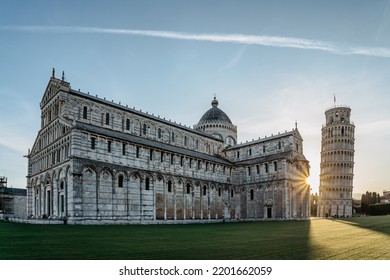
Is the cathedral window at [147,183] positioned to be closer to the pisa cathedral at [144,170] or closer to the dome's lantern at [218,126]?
the pisa cathedral at [144,170]

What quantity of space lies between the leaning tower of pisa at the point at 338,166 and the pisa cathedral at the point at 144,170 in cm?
3826

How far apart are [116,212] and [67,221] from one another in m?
5.99

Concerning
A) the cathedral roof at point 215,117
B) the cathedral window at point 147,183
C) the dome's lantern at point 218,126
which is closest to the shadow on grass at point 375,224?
the cathedral window at point 147,183

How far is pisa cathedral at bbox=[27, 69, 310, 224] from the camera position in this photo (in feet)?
130

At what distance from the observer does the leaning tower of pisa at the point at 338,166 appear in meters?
95.8

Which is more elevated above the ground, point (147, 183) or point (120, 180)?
point (120, 180)

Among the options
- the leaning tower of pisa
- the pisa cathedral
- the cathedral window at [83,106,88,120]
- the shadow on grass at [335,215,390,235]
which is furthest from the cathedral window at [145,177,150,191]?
the leaning tower of pisa

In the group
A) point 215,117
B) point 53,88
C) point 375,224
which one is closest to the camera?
point 375,224

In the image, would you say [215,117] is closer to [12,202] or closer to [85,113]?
[85,113]

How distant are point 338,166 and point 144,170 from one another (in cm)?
6818

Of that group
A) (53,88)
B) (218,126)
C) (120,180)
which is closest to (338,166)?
(218,126)

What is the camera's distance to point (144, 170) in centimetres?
4553

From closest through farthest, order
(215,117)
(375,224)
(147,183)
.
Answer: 1. (375,224)
2. (147,183)
3. (215,117)
